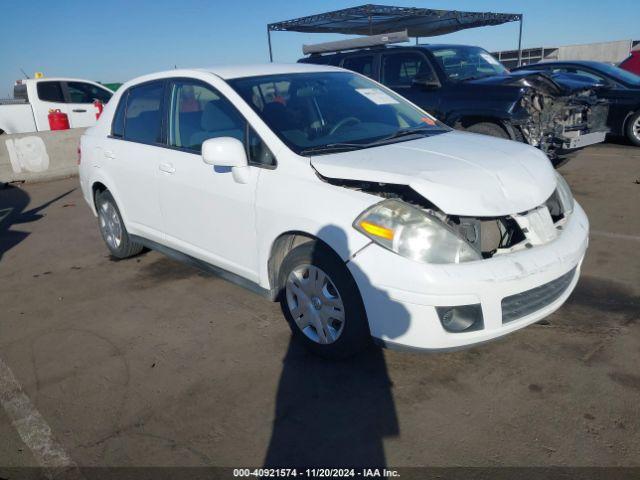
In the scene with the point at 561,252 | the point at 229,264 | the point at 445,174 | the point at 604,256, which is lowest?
the point at 604,256

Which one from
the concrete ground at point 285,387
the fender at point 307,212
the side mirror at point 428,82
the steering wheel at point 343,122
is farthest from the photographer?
the side mirror at point 428,82

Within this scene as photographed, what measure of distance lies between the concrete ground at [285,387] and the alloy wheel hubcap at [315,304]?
0.66ft

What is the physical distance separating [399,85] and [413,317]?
19.0 ft

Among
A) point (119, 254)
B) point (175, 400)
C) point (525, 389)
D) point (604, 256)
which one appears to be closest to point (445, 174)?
point (525, 389)

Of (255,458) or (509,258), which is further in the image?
(509,258)

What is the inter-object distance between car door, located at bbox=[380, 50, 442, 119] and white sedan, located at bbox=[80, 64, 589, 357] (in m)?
3.22

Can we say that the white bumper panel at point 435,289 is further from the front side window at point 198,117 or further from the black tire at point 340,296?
the front side window at point 198,117

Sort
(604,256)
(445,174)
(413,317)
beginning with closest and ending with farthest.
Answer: (413,317) → (445,174) → (604,256)

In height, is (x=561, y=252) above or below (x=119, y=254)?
above

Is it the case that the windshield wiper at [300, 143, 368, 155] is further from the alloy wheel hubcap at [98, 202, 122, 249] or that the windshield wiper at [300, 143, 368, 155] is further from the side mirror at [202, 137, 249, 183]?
the alloy wheel hubcap at [98, 202, 122, 249]

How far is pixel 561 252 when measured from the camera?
2.82 metres

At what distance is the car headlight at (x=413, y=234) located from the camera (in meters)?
2.58

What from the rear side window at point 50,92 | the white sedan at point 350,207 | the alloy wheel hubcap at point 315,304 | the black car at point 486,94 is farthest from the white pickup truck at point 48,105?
the alloy wheel hubcap at point 315,304

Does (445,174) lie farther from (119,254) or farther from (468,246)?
(119,254)
